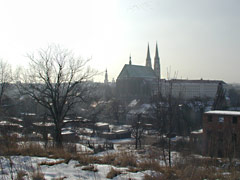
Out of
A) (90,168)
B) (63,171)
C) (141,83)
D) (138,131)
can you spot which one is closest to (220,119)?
(138,131)

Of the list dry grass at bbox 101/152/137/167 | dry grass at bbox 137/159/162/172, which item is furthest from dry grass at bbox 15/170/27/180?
dry grass at bbox 137/159/162/172

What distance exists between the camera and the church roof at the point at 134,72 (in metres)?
82.2

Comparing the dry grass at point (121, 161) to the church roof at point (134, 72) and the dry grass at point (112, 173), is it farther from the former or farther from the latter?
the church roof at point (134, 72)

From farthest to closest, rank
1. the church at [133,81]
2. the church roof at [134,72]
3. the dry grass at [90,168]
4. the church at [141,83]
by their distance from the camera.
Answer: the church roof at [134,72] < the church at [133,81] < the church at [141,83] < the dry grass at [90,168]

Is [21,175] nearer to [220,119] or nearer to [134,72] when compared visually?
[220,119]

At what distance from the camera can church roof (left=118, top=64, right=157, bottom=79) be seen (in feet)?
270

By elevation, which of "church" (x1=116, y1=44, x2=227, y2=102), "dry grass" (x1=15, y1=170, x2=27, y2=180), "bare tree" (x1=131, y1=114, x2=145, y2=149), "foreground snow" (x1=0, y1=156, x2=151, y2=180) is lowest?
"bare tree" (x1=131, y1=114, x2=145, y2=149)

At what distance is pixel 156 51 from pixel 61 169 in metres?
91.2

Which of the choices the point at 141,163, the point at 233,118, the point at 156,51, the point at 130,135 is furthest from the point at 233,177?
the point at 156,51

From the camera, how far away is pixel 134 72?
84.0 metres

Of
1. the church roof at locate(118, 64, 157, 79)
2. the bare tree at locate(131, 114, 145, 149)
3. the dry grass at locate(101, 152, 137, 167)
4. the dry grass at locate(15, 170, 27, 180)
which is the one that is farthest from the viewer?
the church roof at locate(118, 64, 157, 79)

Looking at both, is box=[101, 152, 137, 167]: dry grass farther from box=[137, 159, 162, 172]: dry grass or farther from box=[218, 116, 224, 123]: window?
box=[218, 116, 224, 123]: window

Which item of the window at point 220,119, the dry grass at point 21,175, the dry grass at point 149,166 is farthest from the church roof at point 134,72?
the dry grass at point 21,175

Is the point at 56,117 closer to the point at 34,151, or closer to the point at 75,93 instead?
the point at 75,93
